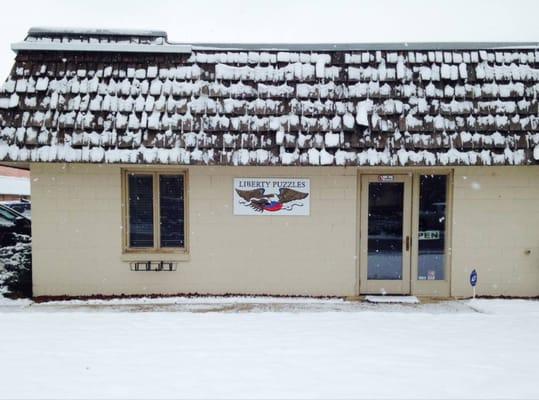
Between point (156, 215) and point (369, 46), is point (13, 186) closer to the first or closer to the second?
point (156, 215)

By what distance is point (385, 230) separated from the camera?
25.8 feet

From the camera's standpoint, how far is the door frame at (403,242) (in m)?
7.82

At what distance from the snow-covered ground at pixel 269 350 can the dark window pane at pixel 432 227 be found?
80 cm

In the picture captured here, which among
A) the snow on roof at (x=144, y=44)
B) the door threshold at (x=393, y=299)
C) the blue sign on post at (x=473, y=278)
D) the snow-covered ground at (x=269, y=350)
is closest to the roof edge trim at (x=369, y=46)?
the snow on roof at (x=144, y=44)

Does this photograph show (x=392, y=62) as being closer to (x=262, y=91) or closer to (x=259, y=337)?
(x=262, y=91)

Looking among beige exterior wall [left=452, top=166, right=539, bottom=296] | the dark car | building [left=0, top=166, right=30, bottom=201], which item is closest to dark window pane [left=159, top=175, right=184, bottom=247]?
the dark car

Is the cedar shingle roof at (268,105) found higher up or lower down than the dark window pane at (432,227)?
higher up

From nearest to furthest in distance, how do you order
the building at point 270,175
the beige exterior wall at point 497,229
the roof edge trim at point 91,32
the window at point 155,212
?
the building at point 270,175 < the beige exterior wall at point 497,229 < the window at point 155,212 < the roof edge trim at point 91,32

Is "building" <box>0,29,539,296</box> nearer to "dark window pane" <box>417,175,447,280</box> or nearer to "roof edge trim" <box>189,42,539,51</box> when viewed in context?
"dark window pane" <box>417,175,447,280</box>

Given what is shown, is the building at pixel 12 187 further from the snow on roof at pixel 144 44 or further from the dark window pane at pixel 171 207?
the dark window pane at pixel 171 207

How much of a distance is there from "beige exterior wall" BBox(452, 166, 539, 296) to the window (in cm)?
486

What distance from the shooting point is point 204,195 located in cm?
773

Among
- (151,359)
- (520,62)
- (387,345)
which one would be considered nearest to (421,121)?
(520,62)

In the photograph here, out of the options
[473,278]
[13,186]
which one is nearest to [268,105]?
Answer: [473,278]
